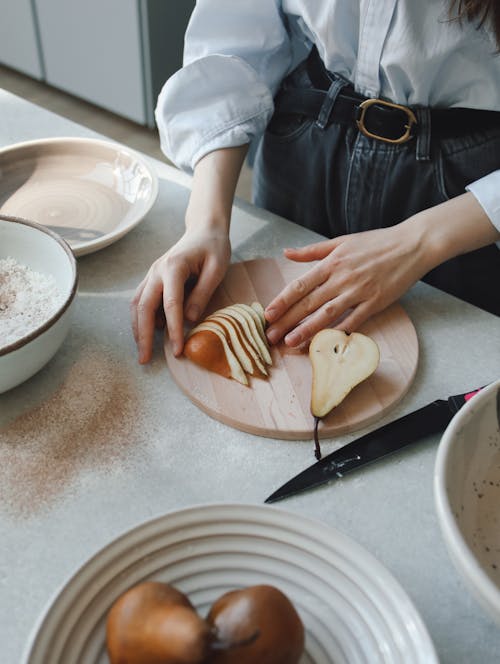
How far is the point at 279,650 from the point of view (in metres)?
0.41

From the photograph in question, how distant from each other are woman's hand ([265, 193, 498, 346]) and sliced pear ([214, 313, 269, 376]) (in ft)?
0.10

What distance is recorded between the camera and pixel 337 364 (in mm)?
749

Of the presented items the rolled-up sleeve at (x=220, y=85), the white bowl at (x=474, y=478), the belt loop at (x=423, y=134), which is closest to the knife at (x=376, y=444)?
the white bowl at (x=474, y=478)

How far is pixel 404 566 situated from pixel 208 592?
18cm

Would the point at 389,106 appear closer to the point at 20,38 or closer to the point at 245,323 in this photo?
the point at 245,323

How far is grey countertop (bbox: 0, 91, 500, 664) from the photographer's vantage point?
58 cm

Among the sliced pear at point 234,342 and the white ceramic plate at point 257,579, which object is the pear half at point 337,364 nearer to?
the sliced pear at point 234,342

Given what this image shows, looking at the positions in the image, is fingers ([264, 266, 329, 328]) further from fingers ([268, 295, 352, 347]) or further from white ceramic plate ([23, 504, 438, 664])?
white ceramic plate ([23, 504, 438, 664])

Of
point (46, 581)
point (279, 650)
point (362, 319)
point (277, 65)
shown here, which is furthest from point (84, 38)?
point (279, 650)

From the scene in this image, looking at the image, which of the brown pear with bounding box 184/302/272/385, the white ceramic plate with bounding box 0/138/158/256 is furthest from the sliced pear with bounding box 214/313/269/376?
the white ceramic plate with bounding box 0/138/158/256

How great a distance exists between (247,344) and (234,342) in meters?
0.01

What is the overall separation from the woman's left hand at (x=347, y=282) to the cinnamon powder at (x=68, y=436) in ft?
0.62

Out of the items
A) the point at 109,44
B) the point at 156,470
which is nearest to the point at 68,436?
the point at 156,470

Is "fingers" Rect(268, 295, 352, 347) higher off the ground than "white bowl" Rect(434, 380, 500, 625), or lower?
lower
